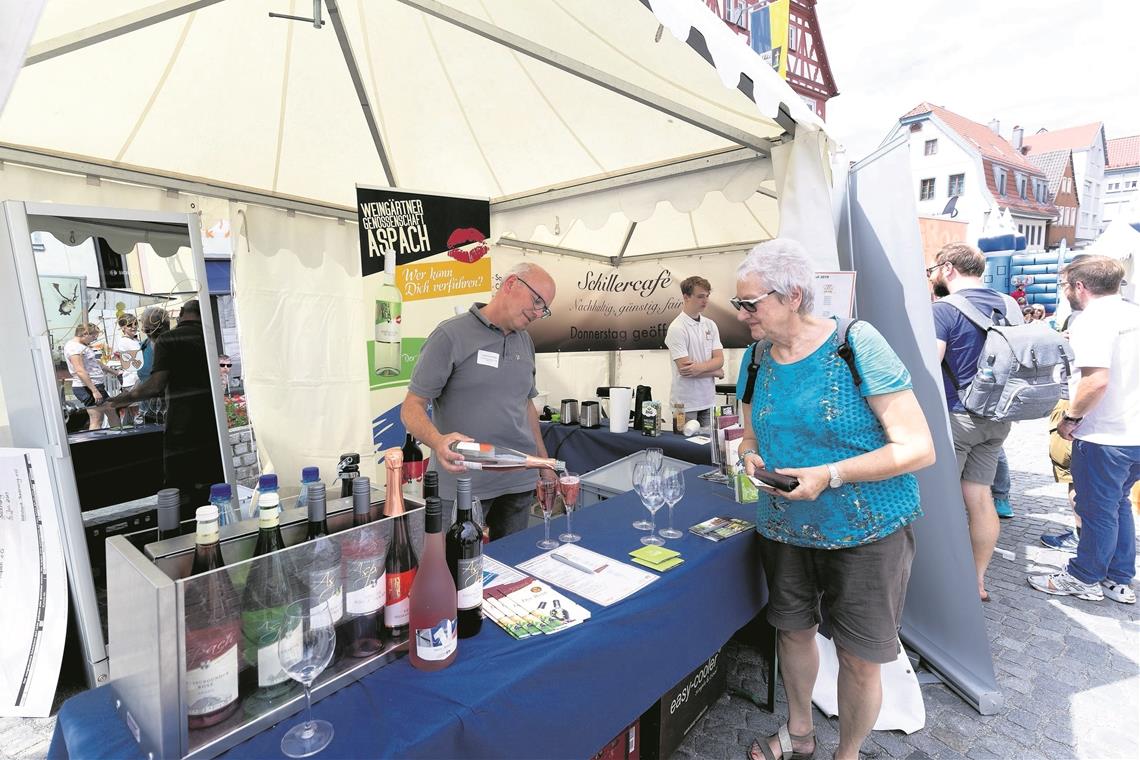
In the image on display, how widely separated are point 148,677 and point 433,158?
353 cm

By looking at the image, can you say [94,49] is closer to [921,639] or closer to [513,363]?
[513,363]

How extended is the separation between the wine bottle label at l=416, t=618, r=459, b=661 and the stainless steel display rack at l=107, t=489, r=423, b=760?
82 mm

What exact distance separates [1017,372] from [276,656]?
328 cm

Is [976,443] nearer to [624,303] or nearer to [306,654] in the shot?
[306,654]

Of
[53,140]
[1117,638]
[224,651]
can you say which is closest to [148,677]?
[224,651]

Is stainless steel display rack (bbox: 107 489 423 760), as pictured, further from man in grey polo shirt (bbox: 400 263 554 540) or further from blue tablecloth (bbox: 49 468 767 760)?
man in grey polo shirt (bbox: 400 263 554 540)

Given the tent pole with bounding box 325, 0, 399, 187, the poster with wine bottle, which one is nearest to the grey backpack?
the poster with wine bottle

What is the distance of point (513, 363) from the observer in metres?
2.38

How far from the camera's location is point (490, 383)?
230cm

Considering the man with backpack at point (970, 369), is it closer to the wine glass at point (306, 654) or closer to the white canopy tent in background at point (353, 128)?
the white canopy tent in background at point (353, 128)

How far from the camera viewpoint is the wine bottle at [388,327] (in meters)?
4.07

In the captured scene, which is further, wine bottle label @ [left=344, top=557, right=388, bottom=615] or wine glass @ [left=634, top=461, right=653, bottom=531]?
wine glass @ [left=634, top=461, right=653, bottom=531]

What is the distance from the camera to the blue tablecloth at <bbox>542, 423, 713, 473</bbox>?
3.55m

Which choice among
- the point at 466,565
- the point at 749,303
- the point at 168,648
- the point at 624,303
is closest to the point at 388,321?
the point at 624,303
